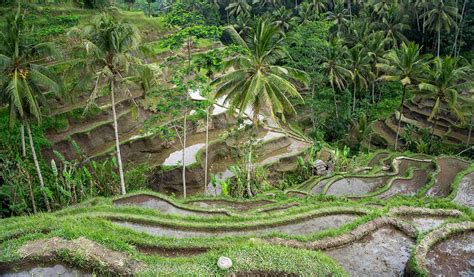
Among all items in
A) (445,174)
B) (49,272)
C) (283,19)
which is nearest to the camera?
(49,272)

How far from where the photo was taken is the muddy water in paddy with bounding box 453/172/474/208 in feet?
53.7

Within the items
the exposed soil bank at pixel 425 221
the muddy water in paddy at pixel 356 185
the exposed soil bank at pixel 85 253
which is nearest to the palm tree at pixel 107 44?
the exposed soil bank at pixel 85 253

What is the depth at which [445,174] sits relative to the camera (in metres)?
20.0

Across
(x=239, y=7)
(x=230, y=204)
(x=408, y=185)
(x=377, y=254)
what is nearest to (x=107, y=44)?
(x=230, y=204)

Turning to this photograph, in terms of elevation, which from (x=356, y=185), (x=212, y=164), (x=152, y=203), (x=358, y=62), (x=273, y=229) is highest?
(x=358, y=62)

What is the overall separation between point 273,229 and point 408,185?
10.4 m

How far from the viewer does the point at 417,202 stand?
45.3ft

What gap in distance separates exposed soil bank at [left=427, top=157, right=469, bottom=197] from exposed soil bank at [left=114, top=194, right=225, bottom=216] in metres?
11.7

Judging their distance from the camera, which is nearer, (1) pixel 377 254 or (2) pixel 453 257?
(2) pixel 453 257

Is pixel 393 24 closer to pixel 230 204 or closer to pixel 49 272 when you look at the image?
pixel 230 204

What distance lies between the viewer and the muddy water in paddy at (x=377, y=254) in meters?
10.1

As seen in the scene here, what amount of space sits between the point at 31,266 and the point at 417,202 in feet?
40.9

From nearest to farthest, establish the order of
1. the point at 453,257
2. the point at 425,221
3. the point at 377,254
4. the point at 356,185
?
the point at 453,257
the point at 377,254
the point at 425,221
the point at 356,185

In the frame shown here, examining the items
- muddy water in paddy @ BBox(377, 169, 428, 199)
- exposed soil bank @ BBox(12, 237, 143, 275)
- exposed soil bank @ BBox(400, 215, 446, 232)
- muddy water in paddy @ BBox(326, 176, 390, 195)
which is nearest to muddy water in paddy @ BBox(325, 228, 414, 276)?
exposed soil bank @ BBox(400, 215, 446, 232)
